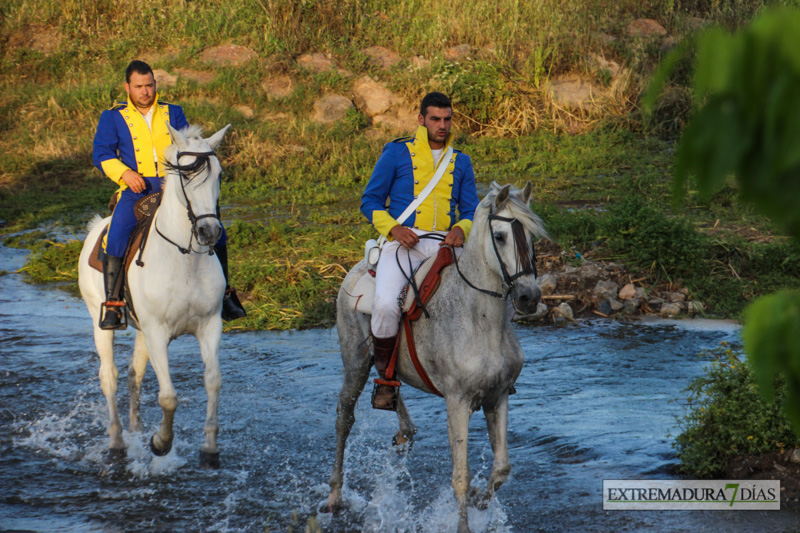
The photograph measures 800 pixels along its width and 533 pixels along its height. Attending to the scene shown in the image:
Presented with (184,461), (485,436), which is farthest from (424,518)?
(184,461)

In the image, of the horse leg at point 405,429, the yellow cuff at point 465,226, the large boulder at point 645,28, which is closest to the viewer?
the yellow cuff at point 465,226

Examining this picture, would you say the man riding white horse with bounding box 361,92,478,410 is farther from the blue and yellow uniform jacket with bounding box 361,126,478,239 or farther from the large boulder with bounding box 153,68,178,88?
the large boulder with bounding box 153,68,178,88

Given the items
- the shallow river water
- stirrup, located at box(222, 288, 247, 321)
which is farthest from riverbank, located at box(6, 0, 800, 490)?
stirrup, located at box(222, 288, 247, 321)

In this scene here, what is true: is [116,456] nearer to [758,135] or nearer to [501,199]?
[501,199]

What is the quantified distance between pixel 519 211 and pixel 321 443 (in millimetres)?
2984

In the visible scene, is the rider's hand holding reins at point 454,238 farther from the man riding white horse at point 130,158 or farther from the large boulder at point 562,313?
the large boulder at point 562,313

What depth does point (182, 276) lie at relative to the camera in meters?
5.59

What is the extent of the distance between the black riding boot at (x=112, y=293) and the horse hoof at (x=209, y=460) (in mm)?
1260

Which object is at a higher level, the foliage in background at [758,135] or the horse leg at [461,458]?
the foliage in background at [758,135]

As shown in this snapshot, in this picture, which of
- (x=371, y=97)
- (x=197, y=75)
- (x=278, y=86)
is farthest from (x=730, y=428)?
(x=197, y=75)

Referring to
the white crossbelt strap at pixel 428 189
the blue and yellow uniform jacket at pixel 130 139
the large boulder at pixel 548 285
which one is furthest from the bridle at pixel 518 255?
the large boulder at pixel 548 285

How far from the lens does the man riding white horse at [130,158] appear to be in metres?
6.07

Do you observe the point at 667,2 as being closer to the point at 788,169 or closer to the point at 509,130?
the point at 509,130

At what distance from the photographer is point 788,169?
1.19 metres
